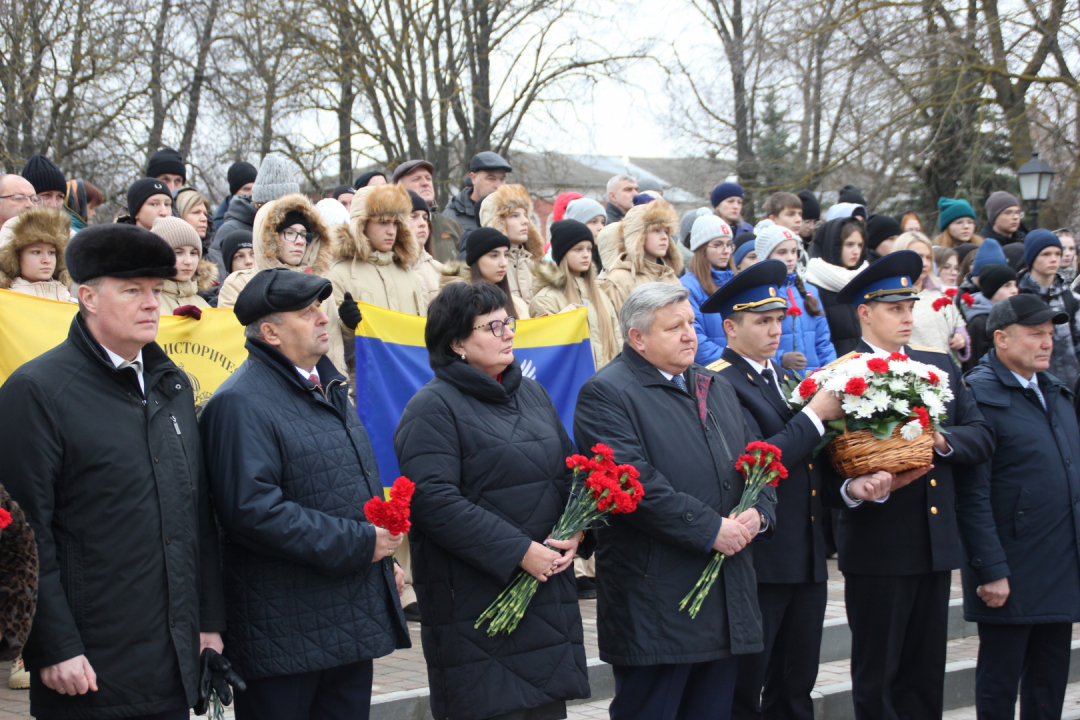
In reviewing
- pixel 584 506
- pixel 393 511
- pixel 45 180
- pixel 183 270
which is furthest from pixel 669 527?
pixel 45 180

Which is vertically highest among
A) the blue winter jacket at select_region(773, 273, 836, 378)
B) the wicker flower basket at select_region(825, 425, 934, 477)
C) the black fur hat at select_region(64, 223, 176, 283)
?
the black fur hat at select_region(64, 223, 176, 283)

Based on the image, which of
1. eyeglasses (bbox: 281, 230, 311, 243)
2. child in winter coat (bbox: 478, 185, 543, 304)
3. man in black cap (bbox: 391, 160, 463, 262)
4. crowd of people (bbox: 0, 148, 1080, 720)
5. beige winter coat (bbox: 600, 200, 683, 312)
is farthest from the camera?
man in black cap (bbox: 391, 160, 463, 262)

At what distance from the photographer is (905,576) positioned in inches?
194

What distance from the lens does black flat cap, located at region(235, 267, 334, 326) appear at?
382cm

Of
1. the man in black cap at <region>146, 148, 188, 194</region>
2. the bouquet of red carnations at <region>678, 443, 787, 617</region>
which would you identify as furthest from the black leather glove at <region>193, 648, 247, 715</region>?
the man in black cap at <region>146, 148, 188, 194</region>

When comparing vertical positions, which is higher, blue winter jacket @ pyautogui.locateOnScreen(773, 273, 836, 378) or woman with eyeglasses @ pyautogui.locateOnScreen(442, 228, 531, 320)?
woman with eyeglasses @ pyautogui.locateOnScreen(442, 228, 531, 320)

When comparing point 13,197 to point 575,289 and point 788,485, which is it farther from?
point 788,485

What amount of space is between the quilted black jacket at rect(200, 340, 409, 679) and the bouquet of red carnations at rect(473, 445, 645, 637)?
396 mm

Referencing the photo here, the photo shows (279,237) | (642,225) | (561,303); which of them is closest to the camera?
(279,237)

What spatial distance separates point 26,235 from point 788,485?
4.25 metres

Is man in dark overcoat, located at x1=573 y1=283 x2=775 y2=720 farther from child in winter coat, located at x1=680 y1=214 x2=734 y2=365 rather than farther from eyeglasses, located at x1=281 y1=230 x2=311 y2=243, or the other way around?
child in winter coat, located at x1=680 y1=214 x2=734 y2=365

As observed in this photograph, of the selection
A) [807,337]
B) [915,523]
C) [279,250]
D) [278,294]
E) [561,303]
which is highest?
[279,250]

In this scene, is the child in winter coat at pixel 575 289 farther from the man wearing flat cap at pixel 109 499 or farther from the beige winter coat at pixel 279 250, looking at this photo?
the man wearing flat cap at pixel 109 499

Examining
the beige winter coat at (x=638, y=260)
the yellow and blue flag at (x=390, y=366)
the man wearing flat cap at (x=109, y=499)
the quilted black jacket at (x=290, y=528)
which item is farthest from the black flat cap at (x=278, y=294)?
the beige winter coat at (x=638, y=260)
